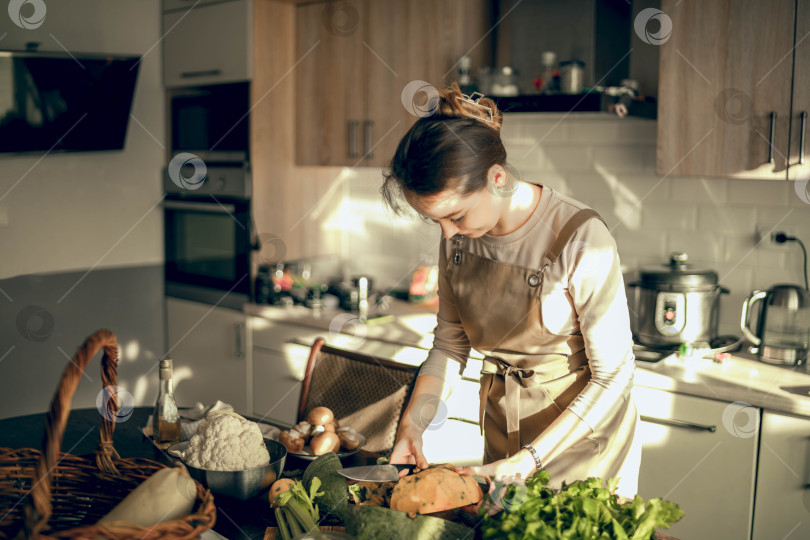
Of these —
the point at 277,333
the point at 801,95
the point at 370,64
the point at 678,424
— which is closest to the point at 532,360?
the point at 678,424

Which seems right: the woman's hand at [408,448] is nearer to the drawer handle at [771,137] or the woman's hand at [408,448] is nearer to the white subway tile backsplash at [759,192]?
the drawer handle at [771,137]

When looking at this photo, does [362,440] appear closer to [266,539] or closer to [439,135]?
[266,539]

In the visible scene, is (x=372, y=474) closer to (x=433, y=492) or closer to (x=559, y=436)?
(x=433, y=492)

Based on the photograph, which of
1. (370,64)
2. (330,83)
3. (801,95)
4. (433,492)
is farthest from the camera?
(330,83)

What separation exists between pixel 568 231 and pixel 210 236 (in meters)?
2.22

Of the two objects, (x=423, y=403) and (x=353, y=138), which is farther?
(x=353, y=138)

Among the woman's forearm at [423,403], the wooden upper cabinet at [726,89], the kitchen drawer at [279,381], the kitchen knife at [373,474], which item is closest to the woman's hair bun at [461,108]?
the woman's forearm at [423,403]

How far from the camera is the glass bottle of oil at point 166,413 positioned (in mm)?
1531

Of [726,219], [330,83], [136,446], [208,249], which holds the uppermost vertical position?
[330,83]

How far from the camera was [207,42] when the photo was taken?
10.8ft

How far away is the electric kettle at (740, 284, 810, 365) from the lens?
2199 mm

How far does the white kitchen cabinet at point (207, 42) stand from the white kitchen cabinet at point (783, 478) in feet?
7.77

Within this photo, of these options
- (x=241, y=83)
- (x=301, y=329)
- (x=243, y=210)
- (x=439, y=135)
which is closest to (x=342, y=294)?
(x=301, y=329)

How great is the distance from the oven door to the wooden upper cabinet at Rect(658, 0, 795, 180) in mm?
1774
